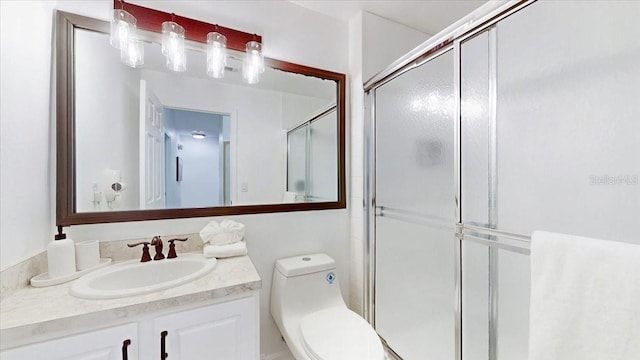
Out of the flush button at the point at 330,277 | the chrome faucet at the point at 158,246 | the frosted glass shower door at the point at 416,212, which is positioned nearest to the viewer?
the chrome faucet at the point at 158,246

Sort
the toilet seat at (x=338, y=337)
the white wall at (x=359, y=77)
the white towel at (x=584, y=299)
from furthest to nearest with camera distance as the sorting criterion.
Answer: the white wall at (x=359, y=77), the toilet seat at (x=338, y=337), the white towel at (x=584, y=299)

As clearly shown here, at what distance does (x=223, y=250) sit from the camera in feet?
4.17

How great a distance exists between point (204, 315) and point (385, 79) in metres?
1.57

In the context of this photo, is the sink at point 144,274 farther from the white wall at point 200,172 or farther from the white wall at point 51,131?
the white wall at point 200,172

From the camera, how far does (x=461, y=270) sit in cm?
121

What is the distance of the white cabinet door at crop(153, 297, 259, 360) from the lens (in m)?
0.90

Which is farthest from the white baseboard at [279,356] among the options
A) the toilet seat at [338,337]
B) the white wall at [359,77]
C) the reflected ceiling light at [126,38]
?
the reflected ceiling light at [126,38]

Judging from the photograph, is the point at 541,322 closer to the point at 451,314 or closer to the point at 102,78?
the point at 451,314

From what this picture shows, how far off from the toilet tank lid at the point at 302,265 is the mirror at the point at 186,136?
1.03 ft

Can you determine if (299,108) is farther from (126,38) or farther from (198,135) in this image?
(126,38)

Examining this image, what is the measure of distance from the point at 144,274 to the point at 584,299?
1.59 metres

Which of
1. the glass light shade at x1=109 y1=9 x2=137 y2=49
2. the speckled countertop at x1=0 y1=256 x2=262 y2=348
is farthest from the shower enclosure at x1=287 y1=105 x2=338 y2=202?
the glass light shade at x1=109 y1=9 x2=137 y2=49

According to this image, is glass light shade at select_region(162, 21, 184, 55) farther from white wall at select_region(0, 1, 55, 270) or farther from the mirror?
white wall at select_region(0, 1, 55, 270)

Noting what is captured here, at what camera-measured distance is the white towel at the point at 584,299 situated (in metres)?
0.63
